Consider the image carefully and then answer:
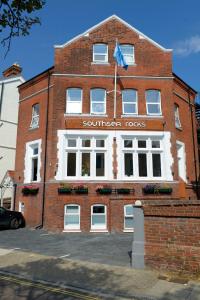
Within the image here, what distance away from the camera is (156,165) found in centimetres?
1819

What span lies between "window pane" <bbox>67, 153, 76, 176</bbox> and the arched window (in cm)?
663

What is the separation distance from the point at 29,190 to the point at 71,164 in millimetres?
3208

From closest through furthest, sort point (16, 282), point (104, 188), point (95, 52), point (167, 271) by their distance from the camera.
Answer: point (16, 282) → point (167, 271) → point (104, 188) → point (95, 52)

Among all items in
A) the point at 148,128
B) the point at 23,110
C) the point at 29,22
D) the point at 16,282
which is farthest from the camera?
the point at 23,110

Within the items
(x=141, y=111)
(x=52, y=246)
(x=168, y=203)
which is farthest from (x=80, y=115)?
(x=168, y=203)

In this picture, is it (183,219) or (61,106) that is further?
(61,106)

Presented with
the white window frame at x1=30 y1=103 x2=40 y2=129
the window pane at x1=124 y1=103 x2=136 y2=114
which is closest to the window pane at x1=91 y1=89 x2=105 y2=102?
the window pane at x1=124 y1=103 x2=136 y2=114

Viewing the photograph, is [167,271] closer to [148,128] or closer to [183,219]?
[183,219]

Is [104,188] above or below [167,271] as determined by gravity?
above

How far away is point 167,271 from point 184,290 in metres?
1.30

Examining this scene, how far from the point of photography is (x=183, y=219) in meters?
8.11

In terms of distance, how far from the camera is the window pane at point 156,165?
59.2 ft

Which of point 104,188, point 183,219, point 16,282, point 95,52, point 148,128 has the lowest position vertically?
point 16,282

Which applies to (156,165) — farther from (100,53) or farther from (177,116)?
(100,53)
